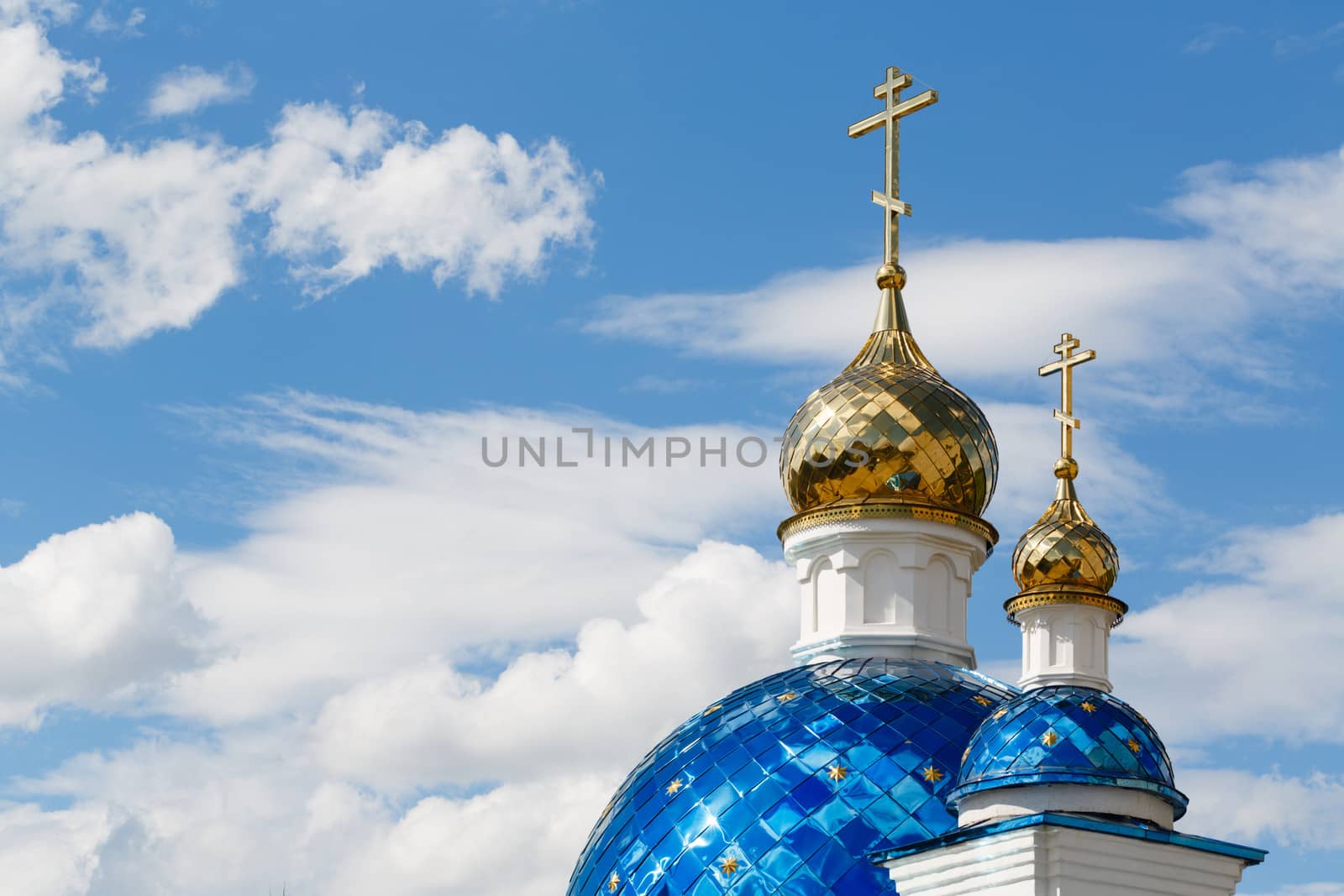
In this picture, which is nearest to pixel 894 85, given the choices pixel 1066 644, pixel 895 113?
pixel 895 113

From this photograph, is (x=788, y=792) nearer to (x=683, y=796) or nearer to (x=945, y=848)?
(x=683, y=796)

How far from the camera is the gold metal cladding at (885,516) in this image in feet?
63.8

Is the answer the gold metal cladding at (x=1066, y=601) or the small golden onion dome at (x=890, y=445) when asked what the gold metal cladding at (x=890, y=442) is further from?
the gold metal cladding at (x=1066, y=601)

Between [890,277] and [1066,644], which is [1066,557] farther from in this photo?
[890,277]

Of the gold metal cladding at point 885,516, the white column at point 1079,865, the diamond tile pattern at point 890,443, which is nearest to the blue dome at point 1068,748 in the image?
the white column at point 1079,865

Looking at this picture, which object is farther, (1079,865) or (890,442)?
(890,442)

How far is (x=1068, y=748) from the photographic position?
14.2 metres

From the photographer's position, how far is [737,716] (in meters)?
18.0

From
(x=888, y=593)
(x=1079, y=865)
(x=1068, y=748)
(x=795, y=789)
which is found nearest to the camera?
(x=1079, y=865)

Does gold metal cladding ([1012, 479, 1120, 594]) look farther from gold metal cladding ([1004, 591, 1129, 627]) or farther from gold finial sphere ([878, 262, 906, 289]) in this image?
gold finial sphere ([878, 262, 906, 289])

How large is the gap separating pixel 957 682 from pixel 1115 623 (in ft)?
7.59

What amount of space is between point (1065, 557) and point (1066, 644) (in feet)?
2.50

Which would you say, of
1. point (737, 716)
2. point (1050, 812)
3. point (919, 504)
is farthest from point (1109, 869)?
point (919, 504)

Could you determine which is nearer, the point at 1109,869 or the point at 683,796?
the point at 1109,869
